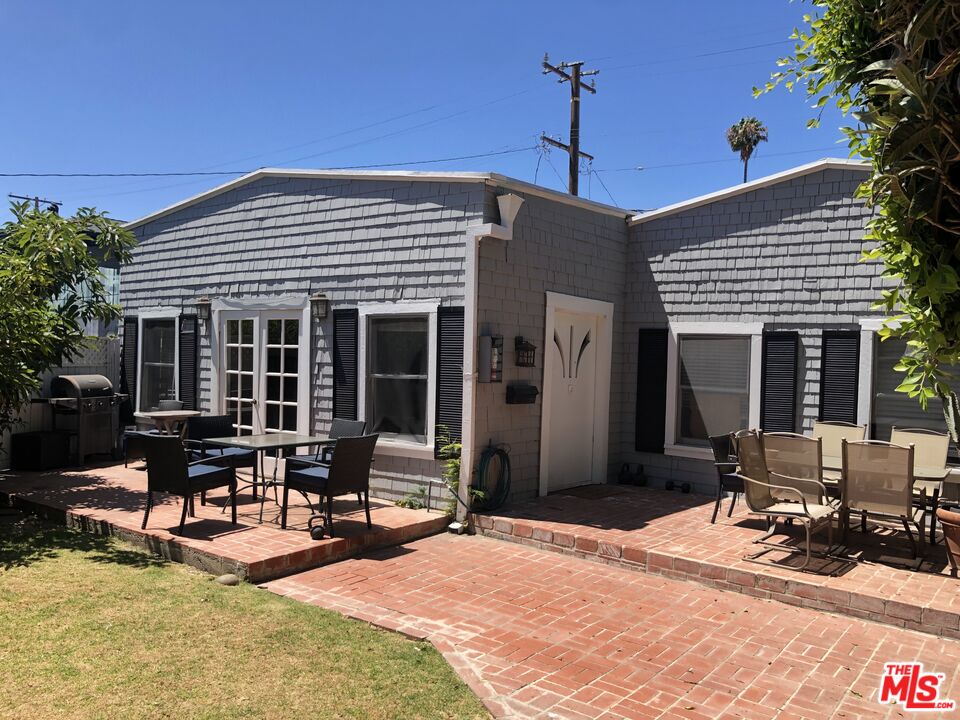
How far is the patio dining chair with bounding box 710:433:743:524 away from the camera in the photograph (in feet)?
23.1

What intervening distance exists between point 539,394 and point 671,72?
1232cm

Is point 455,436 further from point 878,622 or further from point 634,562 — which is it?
point 878,622

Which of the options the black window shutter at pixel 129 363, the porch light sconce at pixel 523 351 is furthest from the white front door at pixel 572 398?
the black window shutter at pixel 129 363

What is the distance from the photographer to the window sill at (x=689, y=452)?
335 inches

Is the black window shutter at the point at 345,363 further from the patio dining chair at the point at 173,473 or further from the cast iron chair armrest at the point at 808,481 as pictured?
the cast iron chair armrest at the point at 808,481

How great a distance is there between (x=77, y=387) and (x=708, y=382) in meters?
7.86

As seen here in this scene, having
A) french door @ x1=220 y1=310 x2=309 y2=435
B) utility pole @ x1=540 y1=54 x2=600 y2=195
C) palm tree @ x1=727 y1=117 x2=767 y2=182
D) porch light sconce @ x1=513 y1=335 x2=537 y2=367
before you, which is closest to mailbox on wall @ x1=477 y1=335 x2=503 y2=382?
porch light sconce @ x1=513 y1=335 x2=537 y2=367

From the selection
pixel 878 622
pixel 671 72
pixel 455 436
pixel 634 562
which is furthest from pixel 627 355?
pixel 671 72

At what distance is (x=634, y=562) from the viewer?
19.7 feet

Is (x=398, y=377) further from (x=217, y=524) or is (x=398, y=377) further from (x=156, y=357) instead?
(x=156, y=357)

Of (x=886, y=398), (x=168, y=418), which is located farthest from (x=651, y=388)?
(x=168, y=418)

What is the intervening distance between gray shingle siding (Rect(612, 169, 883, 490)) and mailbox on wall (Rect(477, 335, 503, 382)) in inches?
101

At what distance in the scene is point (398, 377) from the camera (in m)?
7.76

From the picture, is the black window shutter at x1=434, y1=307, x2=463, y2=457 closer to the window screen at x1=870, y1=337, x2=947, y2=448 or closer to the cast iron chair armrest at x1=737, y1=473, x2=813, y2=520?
the cast iron chair armrest at x1=737, y1=473, x2=813, y2=520
